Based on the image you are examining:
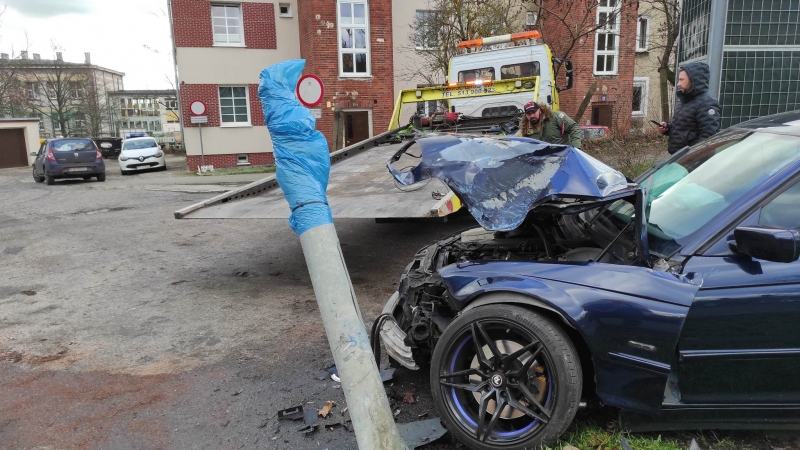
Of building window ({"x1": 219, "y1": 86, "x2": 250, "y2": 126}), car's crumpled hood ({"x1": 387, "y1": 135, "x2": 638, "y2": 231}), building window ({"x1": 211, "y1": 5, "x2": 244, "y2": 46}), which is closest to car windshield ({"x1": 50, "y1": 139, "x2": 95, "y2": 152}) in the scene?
building window ({"x1": 219, "y1": 86, "x2": 250, "y2": 126})

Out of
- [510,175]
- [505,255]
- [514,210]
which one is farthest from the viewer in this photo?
[505,255]

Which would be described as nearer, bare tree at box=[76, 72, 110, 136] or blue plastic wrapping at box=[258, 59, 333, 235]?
blue plastic wrapping at box=[258, 59, 333, 235]

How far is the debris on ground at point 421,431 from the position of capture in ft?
9.03

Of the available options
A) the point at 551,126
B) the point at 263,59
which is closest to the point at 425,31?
the point at 263,59

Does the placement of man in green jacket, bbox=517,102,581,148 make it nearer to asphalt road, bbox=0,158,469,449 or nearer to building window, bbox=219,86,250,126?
asphalt road, bbox=0,158,469,449

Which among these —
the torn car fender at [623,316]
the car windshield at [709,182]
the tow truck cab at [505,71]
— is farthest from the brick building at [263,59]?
the torn car fender at [623,316]

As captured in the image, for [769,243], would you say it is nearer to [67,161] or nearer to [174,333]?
[174,333]

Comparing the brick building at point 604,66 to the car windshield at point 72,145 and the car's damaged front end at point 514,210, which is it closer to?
the car windshield at point 72,145

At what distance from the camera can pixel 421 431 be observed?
284cm

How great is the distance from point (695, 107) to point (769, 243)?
376 centimetres

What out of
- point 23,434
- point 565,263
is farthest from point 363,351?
point 23,434

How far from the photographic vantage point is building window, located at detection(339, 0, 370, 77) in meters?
20.8

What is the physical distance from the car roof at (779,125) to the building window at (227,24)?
71.4 ft

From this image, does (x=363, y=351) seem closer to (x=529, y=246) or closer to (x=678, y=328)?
(x=529, y=246)
